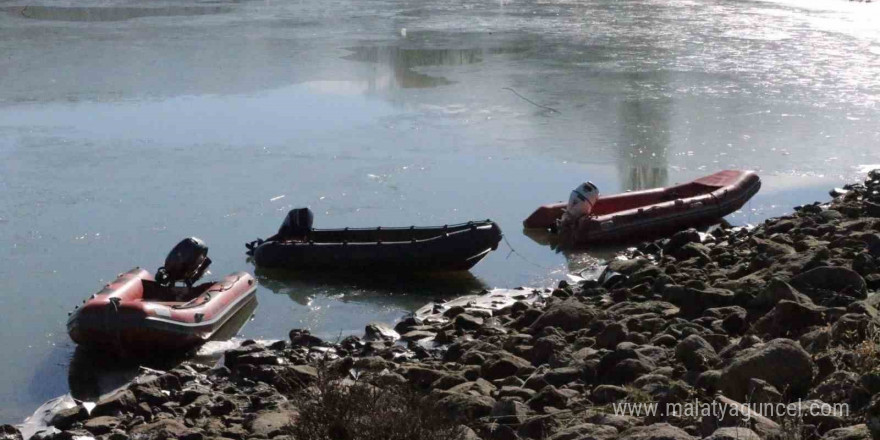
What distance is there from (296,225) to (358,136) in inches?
148

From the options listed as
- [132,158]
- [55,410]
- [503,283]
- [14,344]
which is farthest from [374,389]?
[132,158]

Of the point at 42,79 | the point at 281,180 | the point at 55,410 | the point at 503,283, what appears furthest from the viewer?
the point at 42,79

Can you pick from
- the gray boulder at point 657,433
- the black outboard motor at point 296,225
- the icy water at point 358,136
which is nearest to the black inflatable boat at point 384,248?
the black outboard motor at point 296,225

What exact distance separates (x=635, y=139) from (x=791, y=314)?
7.14 meters

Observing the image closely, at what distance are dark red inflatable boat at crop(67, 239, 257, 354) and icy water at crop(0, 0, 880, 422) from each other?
0.25m

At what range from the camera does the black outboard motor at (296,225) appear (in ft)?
28.5

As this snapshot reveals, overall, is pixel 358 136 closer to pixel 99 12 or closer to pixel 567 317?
pixel 567 317

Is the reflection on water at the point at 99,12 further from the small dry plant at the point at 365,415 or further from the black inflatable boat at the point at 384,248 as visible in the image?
the small dry plant at the point at 365,415

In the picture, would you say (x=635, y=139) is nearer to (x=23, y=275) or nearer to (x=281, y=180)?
(x=281, y=180)

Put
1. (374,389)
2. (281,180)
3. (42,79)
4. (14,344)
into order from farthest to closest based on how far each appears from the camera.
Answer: (42,79), (281,180), (14,344), (374,389)

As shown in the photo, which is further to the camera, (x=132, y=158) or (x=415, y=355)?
(x=132, y=158)

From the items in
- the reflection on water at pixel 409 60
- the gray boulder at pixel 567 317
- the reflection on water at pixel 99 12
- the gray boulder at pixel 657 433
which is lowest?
the reflection on water at pixel 409 60

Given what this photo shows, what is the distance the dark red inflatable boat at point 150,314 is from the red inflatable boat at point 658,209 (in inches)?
116

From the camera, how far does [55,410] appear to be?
5.86m
